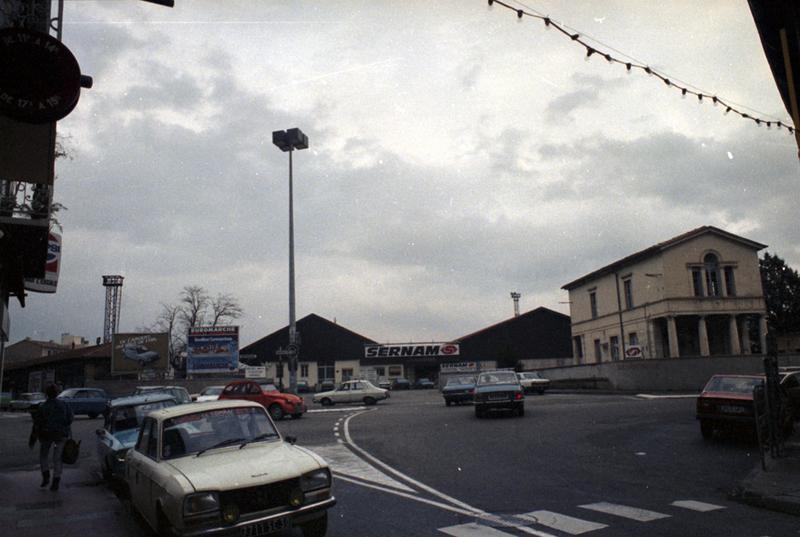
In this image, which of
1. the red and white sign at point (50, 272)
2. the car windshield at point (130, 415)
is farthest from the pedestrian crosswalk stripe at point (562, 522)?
the red and white sign at point (50, 272)

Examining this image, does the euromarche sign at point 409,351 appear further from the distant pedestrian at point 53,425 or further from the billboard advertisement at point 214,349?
the distant pedestrian at point 53,425

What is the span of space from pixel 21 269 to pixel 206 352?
111 ft

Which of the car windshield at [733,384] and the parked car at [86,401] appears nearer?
the car windshield at [733,384]

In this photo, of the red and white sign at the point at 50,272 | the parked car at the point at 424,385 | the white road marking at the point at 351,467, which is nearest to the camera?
the white road marking at the point at 351,467

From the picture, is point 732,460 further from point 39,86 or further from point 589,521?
point 39,86

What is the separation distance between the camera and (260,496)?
235 inches

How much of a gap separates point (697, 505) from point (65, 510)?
916 centimetres

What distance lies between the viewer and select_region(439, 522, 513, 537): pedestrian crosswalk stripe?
6617 mm

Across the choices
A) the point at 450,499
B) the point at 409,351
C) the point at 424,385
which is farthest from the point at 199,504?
the point at 409,351

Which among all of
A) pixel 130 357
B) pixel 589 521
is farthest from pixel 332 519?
pixel 130 357

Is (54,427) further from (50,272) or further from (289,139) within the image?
(289,139)

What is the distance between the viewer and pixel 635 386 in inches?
1497

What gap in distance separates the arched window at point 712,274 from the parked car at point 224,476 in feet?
156

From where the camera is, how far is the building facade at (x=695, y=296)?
4653 centimetres
